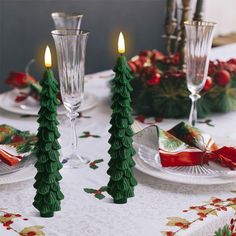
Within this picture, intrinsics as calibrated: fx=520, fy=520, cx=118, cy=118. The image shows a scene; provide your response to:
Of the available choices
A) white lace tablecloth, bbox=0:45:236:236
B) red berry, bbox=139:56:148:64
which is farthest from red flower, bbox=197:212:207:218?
red berry, bbox=139:56:148:64

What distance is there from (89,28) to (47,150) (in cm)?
213

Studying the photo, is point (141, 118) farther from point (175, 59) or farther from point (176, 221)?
point (176, 221)

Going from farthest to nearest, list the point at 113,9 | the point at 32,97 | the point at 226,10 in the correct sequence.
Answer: the point at 226,10 < the point at 113,9 < the point at 32,97

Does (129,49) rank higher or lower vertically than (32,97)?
lower

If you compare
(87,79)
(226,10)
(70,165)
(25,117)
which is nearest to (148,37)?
(226,10)

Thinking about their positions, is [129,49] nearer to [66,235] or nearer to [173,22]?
[173,22]

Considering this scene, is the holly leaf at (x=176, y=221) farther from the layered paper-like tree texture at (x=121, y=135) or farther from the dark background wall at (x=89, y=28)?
the dark background wall at (x=89, y=28)

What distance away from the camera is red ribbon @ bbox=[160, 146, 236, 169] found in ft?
3.67

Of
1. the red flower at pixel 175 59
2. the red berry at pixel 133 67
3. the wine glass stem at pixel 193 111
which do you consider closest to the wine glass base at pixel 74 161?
the wine glass stem at pixel 193 111

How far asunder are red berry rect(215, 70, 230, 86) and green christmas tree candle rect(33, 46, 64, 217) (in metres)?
0.74

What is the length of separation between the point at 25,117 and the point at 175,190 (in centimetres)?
60

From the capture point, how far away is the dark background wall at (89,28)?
2.64 meters

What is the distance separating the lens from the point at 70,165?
117 cm

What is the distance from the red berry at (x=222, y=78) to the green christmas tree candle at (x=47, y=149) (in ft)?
2.44
